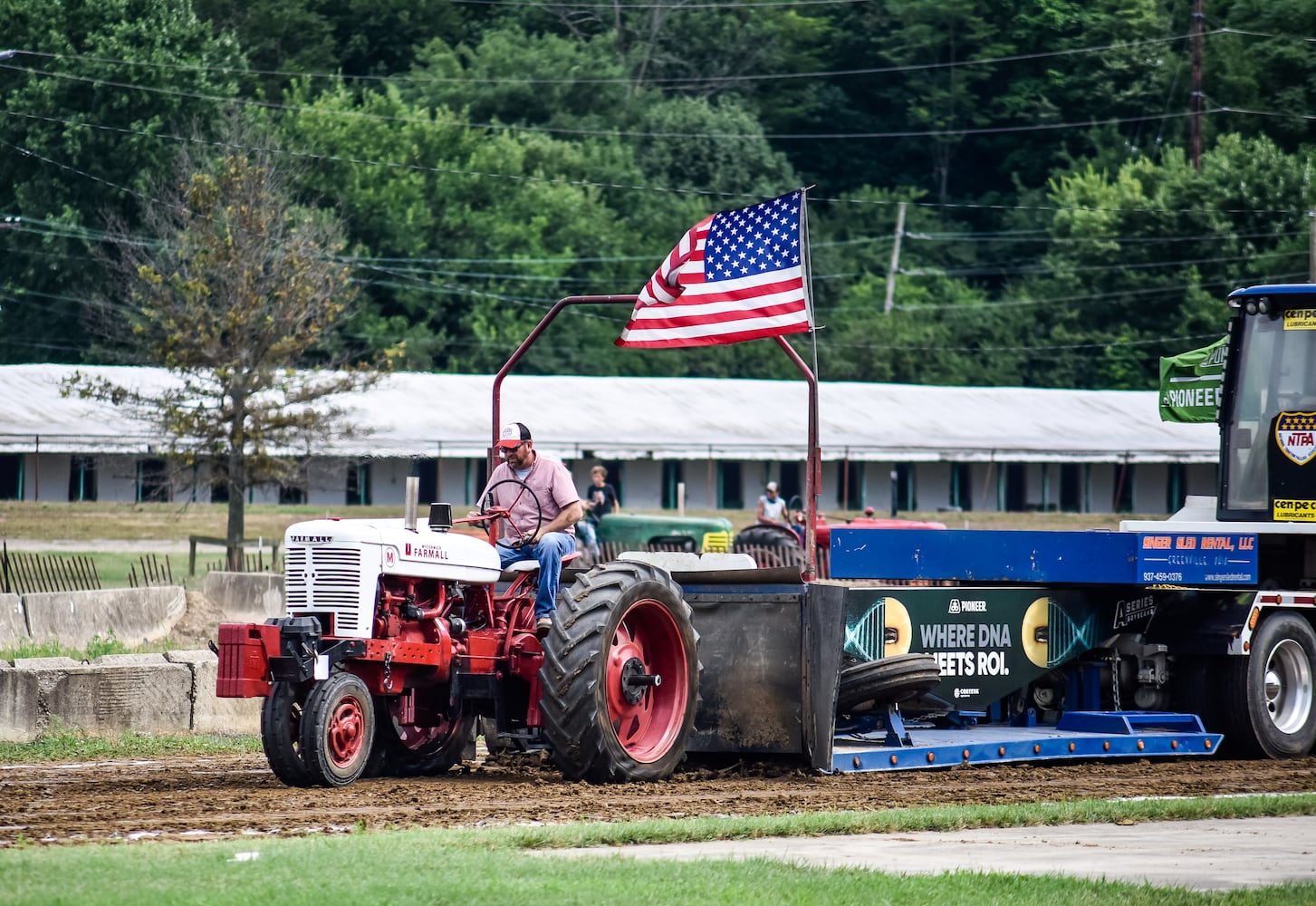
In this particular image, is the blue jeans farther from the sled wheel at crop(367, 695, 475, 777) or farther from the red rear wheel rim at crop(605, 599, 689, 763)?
the sled wheel at crop(367, 695, 475, 777)

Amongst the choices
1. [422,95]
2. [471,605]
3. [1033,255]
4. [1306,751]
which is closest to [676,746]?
[471,605]

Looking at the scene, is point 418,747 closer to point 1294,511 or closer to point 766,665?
point 766,665

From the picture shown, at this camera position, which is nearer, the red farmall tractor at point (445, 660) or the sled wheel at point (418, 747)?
the red farmall tractor at point (445, 660)

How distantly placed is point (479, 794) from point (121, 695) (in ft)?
15.2

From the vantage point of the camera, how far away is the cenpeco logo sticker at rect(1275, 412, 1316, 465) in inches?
643

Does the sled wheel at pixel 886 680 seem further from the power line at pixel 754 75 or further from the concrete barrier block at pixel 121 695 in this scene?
the power line at pixel 754 75

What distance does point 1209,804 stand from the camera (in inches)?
457

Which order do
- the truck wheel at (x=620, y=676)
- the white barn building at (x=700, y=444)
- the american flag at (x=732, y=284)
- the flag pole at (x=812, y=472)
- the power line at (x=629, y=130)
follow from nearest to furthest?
the truck wheel at (x=620, y=676) < the flag pole at (x=812, y=472) < the american flag at (x=732, y=284) < the white barn building at (x=700, y=444) < the power line at (x=629, y=130)

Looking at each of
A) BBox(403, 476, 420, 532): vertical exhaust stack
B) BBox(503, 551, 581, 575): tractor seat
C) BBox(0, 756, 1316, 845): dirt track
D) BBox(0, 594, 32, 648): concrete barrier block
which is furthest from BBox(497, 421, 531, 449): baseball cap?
BBox(0, 594, 32, 648): concrete barrier block

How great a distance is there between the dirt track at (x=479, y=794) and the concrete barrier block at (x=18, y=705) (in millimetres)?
1497

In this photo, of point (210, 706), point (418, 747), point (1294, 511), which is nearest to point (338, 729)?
point (418, 747)

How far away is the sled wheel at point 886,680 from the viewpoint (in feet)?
43.6

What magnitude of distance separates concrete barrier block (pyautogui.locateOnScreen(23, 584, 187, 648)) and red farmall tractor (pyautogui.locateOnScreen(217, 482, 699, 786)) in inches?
267

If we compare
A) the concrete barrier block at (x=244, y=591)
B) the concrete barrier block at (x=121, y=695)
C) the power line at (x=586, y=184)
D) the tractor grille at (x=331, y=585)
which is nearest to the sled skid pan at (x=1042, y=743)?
the tractor grille at (x=331, y=585)
